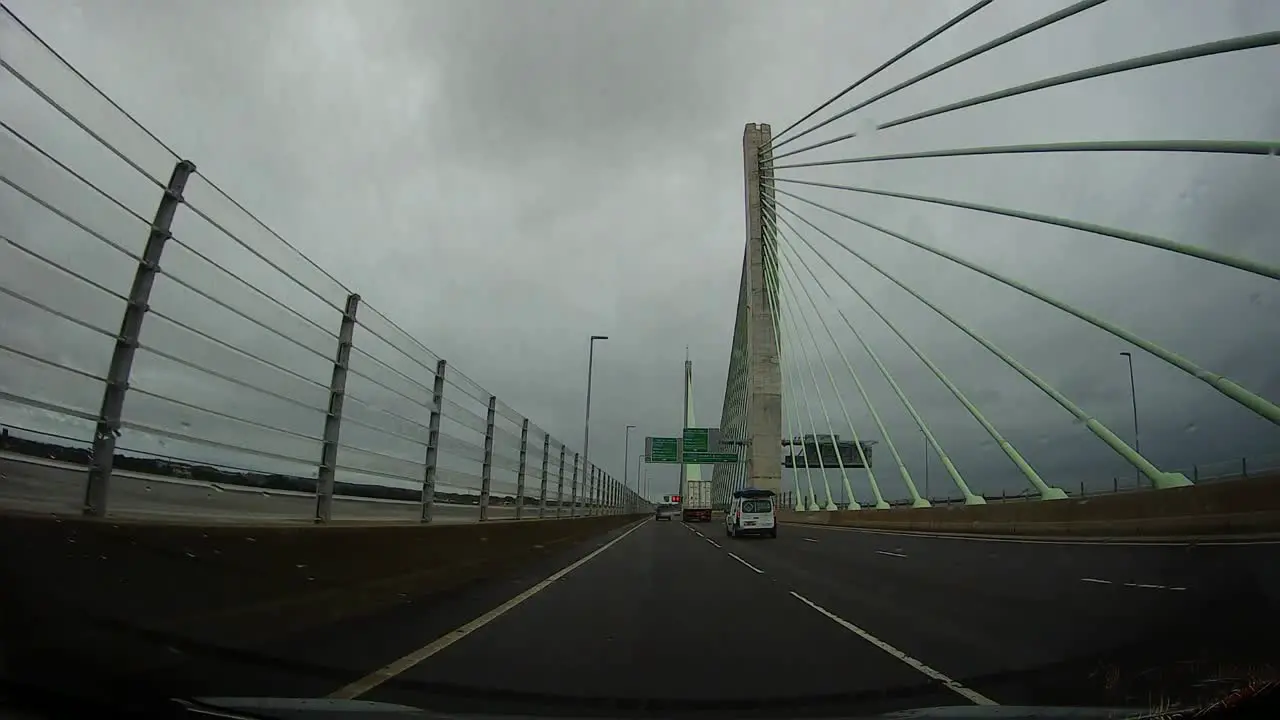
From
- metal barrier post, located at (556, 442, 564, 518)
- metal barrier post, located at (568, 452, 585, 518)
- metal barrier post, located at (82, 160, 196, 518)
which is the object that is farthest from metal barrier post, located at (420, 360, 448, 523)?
metal barrier post, located at (568, 452, 585, 518)

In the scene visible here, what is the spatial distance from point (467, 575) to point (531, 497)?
8.33 meters

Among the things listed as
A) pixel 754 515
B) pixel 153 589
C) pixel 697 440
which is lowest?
pixel 153 589

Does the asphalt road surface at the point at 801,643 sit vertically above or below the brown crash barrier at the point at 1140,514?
below

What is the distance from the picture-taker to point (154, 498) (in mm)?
5895

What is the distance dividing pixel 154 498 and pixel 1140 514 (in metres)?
16.8

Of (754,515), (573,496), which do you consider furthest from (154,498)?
(754,515)

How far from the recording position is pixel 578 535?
83.5 ft

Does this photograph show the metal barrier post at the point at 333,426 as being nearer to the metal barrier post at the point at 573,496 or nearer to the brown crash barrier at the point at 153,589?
the brown crash barrier at the point at 153,589

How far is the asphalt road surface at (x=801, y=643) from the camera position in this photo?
16.1 ft

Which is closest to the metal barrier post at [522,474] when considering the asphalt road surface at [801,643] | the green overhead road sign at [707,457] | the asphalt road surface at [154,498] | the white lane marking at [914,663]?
the asphalt road surface at [801,643]

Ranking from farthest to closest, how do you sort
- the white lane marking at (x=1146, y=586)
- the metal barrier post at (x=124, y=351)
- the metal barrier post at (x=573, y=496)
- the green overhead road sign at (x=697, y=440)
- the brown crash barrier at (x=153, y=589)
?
the green overhead road sign at (x=697, y=440), the metal barrier post at (x=573, y=496), the white lane marking at (x=1146, y=586), the metal barrier post at (x=124, y=351), the brown crash barrier at (x=153, y=589)

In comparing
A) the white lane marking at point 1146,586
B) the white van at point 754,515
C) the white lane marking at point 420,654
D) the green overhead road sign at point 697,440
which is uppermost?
the green overhead road sign at point 697,440

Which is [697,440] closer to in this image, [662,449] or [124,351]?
[662,449]

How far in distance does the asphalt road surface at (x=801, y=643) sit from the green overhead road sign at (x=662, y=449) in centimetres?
5442
